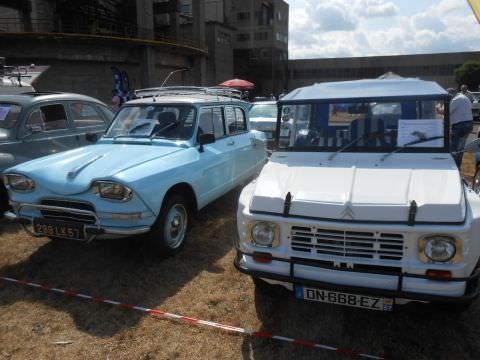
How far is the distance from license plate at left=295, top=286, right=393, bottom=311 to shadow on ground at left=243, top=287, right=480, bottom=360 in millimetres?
383

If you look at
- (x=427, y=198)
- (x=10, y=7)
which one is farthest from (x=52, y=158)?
(x=10, y=7)

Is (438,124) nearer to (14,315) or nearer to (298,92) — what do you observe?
(298,92)

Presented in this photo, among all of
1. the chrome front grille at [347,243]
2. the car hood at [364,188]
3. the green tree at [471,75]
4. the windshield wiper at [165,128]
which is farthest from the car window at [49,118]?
the green tree at [471,75]

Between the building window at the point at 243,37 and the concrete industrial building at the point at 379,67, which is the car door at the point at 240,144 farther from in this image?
the concrete industrial building at the point at 379,67

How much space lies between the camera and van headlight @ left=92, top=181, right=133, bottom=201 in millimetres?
3941

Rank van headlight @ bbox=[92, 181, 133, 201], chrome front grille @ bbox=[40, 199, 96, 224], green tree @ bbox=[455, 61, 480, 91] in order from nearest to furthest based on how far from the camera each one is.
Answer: van headlight @ bbox=[92, 181, 133, 201] < chrome front grille @ bbox=[40, 199, 96, 224] < green tree @ bbox=[455, 61, 480, 91]

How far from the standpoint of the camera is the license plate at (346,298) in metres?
2.87

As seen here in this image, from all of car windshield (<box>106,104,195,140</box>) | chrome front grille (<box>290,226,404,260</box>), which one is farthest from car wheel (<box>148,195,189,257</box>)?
chrome front grille (<box>290,226,404,260</box>)

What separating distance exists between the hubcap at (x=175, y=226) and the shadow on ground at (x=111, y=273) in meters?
0.19

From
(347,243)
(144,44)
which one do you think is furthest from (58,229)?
(144,44)

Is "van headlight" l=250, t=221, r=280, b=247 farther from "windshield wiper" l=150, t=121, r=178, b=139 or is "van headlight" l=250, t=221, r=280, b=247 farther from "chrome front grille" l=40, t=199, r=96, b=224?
"windshield wiper" l=150, t=121, r=178, b=139

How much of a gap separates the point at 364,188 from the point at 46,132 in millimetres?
5462

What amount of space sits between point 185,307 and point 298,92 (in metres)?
2.65

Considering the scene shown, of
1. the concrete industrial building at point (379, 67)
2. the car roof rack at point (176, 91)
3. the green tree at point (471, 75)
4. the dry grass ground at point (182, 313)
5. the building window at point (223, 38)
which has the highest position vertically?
the building window at point (223, 38)
